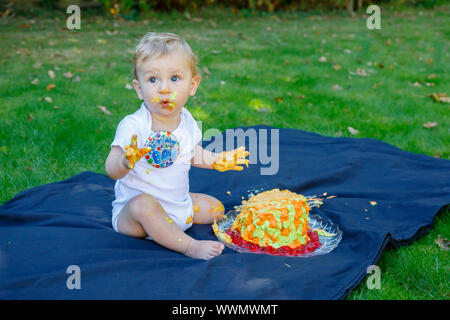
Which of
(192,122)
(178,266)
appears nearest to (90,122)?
(192,122)

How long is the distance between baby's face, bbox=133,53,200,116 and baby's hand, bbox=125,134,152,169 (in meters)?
0.27

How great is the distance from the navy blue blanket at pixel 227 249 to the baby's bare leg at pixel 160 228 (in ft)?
0.23

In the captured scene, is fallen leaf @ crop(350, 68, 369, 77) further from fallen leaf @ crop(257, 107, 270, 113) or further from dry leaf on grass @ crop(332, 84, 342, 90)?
fallen leaf @ crop(257, 107, 270, 113)

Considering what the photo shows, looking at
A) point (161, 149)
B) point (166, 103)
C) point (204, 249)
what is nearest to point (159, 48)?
Result: point (166, 103)

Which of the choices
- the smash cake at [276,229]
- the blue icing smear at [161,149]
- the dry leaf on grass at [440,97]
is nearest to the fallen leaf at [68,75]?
the blue icing smear at [161,149]

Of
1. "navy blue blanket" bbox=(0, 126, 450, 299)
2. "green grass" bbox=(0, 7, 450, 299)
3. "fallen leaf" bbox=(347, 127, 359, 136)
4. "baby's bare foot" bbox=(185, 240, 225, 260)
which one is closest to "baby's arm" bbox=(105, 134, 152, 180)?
"navy blue blanket" bbox=(0, 126, 450, 299)

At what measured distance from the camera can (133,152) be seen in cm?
218

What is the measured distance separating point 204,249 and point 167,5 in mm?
8540

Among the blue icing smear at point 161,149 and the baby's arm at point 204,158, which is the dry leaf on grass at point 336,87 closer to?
Answer: the baby's arm at point 204,158

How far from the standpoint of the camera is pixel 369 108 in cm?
520

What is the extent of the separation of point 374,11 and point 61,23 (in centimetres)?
704

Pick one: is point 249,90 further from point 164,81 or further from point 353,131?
point 164,81

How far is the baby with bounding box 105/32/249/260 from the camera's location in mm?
2375

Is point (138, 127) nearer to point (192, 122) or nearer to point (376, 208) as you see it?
point (192, 122)
